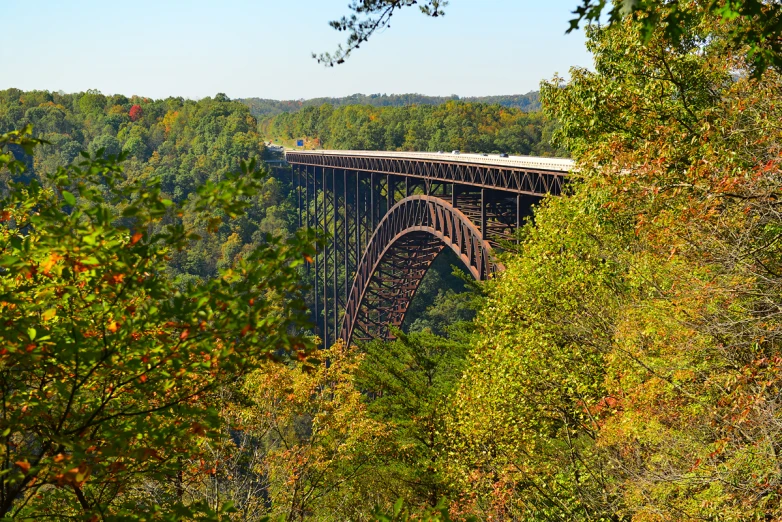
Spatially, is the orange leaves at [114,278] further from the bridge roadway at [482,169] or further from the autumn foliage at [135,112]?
the autumn foliage at [135,112]

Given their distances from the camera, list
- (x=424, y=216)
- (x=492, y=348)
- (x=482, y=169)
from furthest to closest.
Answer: (x=424, y=216) → (x=482, y=169) → (x=492, y=348)

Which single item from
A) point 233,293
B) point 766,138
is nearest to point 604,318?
point 766,138

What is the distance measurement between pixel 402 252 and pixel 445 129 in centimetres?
4336

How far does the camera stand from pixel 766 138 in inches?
323

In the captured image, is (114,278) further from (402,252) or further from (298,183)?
(298,183)

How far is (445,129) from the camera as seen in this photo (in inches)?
3440

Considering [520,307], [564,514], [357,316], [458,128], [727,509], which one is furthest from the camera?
[458,128]

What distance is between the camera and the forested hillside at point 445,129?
79625 millimetres

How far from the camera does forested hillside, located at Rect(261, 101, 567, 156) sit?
261ft

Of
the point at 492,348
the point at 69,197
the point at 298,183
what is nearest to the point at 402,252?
the point at 492,348

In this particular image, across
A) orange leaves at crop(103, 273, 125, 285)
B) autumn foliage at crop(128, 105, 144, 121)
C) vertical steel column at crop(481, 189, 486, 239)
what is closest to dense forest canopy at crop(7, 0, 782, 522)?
orange leaves at crop(103, 273, 125, 285)

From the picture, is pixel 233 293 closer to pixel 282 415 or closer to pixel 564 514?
pixel 282 415

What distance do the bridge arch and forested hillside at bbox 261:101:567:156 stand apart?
90.0 ft

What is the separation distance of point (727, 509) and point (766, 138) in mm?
3902
